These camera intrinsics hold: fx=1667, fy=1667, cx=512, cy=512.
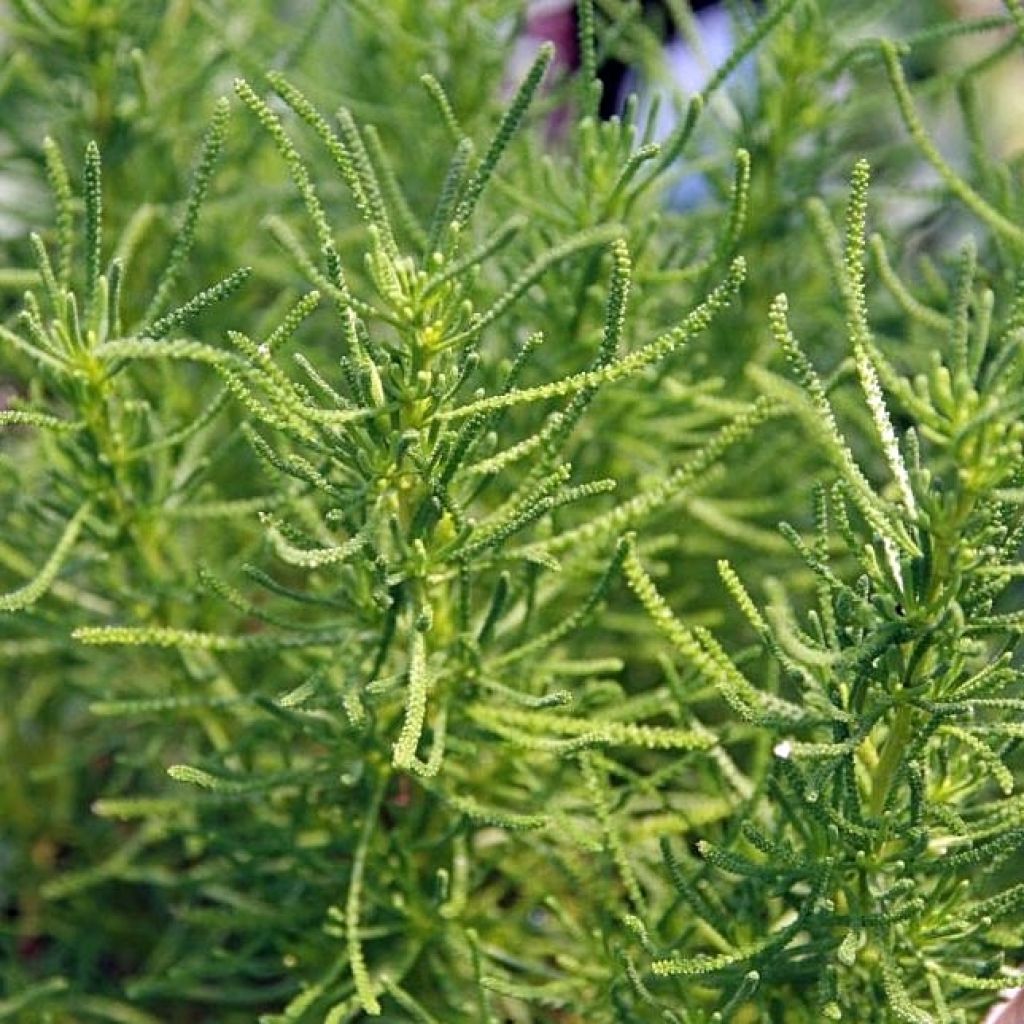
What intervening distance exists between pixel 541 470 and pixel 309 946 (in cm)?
21

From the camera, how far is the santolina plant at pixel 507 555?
0.43m

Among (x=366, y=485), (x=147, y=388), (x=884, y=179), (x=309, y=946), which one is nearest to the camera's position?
(x=366, y=485)

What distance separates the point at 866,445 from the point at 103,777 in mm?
386

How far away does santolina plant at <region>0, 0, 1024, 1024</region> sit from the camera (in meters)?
0.43

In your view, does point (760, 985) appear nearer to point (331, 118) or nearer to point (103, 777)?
point (103, 777)

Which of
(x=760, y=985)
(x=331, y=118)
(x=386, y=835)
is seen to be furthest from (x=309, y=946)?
(x=331, y=118)

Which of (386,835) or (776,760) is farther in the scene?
(386,835)

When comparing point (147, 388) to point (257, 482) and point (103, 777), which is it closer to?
point (257, 482)

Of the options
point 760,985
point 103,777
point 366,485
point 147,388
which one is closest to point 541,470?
point 366,485

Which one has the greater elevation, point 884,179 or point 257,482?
point 884,179

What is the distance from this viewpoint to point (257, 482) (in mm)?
732

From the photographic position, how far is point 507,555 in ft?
1.59

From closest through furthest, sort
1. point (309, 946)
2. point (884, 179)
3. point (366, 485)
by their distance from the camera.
→ point (366, 485), point (309, 946), point (884, 179)

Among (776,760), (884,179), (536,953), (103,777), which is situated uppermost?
(884,179)
